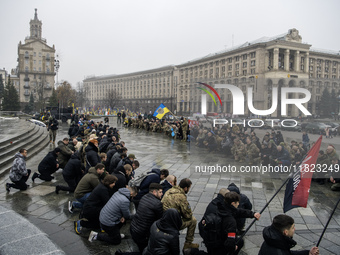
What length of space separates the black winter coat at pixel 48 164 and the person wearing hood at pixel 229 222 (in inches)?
257

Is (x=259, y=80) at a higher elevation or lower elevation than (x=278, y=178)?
higher

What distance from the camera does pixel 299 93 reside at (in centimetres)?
764

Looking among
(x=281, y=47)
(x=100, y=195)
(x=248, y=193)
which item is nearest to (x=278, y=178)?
(x=248, y=193)

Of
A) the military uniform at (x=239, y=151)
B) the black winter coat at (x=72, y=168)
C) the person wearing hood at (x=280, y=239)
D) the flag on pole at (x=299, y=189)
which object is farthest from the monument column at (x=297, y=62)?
the black winter coat at (x=72, y=168)

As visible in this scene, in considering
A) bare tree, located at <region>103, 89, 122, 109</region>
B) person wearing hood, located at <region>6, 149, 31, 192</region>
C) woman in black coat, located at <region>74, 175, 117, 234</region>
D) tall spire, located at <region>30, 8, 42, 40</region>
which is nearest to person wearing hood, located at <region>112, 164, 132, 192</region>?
woman in black coat, located at <region>74, 175, 117, 234</region>

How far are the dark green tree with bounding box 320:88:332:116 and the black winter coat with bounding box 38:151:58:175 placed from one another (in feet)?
27.0

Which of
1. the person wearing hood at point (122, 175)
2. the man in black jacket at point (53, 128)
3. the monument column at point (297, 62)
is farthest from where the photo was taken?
the man in black jacket at point (53, 128)

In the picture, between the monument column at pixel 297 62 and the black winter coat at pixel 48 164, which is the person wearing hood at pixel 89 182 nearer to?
the black winter coat at pixel 48 164

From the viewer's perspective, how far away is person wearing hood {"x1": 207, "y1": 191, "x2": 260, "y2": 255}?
11.9 ft

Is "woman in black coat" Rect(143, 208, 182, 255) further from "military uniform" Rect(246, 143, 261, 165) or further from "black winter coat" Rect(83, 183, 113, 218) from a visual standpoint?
"military uniform" Rect(246, 143, 261, 165)

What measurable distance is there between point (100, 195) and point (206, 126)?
22.9ft

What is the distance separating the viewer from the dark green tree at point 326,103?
7281 millimetres

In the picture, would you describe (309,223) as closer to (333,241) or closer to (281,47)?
(333,241)

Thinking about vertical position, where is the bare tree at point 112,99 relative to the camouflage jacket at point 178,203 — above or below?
above
